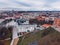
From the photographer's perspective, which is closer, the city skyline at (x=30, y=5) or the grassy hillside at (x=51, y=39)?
the grassy hillside at (x=51, y=39)

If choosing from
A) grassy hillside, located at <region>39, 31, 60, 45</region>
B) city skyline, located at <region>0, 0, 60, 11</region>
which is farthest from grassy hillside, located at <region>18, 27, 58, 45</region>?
city skyline, located at <region>0, 0, 60, 11</region>

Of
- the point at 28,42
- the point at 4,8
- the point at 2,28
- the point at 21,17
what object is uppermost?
the point at 4,8

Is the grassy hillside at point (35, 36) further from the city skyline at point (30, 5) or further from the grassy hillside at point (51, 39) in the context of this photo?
the city skyline at point (30, 5)

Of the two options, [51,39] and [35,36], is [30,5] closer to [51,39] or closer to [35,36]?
[35,36]

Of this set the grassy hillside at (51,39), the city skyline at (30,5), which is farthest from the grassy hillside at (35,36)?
the city skyline at (30,5)

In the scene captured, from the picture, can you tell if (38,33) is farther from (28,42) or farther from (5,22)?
(5,22)

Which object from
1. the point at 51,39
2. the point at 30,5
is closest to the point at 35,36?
the point at 51,39

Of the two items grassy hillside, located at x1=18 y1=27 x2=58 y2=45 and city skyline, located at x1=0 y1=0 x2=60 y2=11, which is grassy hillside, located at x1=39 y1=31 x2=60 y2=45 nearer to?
grassy hillside, located at x1=18 y1=27 x2=58 y2=45

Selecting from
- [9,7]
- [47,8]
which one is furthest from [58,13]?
[9,7]
